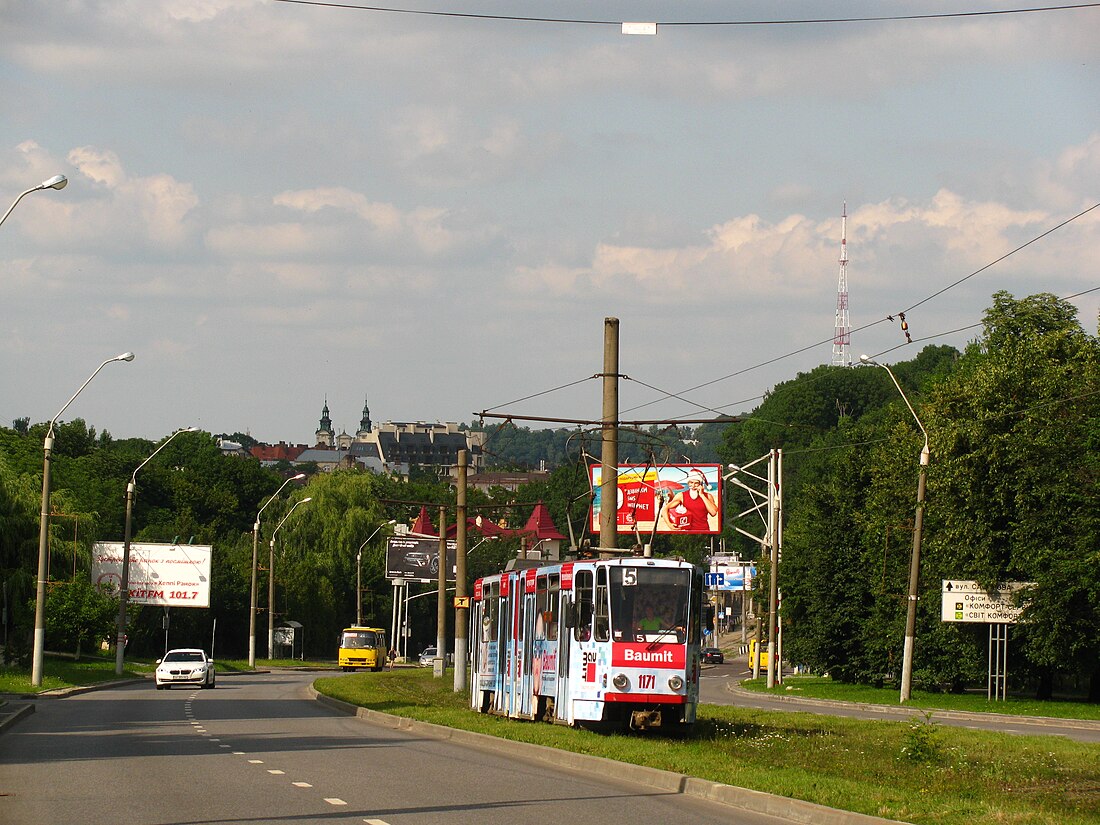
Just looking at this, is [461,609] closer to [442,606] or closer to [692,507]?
[442,606]

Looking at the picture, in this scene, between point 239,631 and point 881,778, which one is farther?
point 239,631

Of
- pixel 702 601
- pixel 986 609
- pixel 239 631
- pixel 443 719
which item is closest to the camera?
pixel 702 601

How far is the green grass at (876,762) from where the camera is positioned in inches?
539

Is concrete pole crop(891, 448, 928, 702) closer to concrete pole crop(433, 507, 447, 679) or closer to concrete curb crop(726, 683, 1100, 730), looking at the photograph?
concrete curb crop(726, 683, 1100, 730)

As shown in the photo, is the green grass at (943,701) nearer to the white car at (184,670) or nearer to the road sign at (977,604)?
the road sign at (977,604)

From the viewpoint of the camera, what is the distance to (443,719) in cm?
2770

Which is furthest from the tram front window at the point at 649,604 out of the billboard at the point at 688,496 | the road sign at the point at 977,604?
the billboard at the point at 688,496

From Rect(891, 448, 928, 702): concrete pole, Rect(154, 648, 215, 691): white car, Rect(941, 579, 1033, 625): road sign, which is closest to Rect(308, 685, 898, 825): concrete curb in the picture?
Rect(891, 448, 928, 702): concrete pole

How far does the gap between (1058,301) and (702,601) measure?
1528 inches

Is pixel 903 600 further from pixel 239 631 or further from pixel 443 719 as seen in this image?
pixel 239 631

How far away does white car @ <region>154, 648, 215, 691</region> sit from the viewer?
47.9m

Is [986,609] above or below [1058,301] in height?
below

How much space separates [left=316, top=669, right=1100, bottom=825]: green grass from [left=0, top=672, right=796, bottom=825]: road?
39.6 inches

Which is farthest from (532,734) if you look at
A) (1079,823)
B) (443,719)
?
(1079,823)
